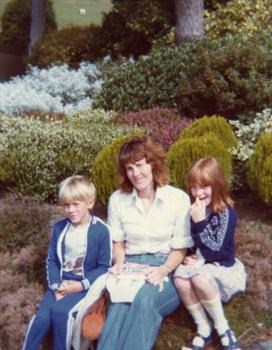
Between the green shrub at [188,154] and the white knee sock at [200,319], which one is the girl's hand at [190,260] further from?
the green shrub at [188,154]

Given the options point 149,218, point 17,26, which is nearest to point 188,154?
point 149,218

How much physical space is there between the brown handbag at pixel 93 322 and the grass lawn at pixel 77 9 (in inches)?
931

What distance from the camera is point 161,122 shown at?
29.3 feet

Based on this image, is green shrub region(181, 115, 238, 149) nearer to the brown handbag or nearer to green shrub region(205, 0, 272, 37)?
the brown handbag

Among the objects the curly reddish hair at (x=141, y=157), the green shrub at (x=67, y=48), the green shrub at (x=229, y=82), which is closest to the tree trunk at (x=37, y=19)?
the green shrub at (x=67, y=48)

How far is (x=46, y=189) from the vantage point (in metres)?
7.80

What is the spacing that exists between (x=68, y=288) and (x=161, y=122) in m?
4.29

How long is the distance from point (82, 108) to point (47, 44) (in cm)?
507

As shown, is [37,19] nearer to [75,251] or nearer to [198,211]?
[75,251]

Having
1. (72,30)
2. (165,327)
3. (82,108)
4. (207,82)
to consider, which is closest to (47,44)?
(72,30)

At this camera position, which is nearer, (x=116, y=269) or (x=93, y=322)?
(x=93, y=322)

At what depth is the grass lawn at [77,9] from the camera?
92.3ft

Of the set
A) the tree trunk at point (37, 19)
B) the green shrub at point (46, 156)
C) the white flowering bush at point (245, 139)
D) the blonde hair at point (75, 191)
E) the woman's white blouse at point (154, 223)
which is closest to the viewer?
the blonde hair at point (75, 191)

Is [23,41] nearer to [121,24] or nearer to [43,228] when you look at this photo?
[121,24]
